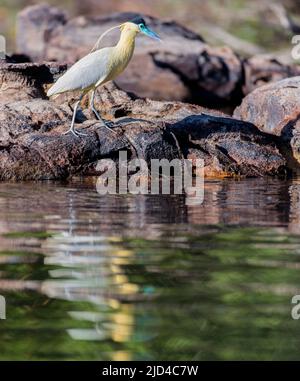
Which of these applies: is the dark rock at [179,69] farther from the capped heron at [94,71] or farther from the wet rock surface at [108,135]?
the capped heron at [94,71]

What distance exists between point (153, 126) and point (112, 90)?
1937 millimetres

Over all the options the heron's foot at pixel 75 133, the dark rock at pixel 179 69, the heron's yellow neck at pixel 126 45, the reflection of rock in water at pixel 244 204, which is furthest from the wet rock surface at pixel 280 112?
the dark rock at pixel 179 69

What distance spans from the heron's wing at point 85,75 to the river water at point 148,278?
2.28 meters

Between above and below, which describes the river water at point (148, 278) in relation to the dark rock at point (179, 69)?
below

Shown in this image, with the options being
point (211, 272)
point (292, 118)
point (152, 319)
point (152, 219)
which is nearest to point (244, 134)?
point (292, 118)

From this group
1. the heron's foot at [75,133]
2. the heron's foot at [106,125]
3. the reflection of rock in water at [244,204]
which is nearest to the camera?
the reflection of rock in water at [244,204]

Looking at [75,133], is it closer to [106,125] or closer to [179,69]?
[106,125]

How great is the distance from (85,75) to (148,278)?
18.1ft

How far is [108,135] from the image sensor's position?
37.2 ft

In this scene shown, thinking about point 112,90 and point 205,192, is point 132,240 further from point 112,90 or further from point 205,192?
point 112,90

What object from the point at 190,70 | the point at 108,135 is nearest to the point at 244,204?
the point at 108,135
